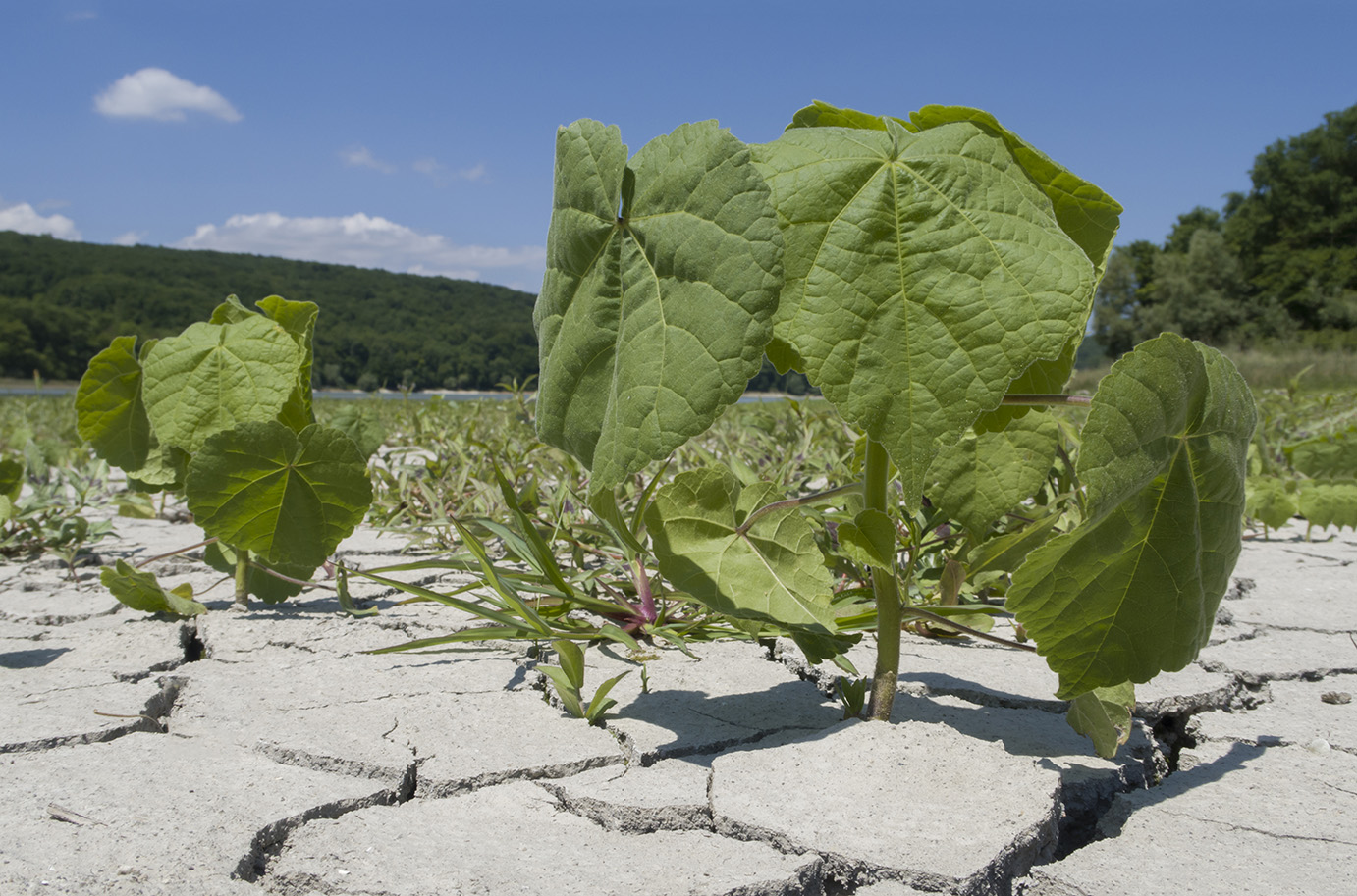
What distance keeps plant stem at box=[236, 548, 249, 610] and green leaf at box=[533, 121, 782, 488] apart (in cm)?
136

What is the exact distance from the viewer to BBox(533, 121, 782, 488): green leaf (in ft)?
2.47

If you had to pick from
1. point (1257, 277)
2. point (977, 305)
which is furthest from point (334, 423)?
point (1257, 277)

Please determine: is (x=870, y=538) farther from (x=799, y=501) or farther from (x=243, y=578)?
(x=243, y=578)

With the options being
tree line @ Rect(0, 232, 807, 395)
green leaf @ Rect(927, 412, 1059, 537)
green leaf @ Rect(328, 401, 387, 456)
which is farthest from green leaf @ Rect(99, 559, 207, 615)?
tree line @ Rect(0, 232, 807, 395)

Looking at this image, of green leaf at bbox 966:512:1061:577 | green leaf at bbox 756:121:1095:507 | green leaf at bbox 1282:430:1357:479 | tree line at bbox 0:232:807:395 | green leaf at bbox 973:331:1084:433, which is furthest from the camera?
tree line at bbox 0:232:807:395

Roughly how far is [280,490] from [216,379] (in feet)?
0.93

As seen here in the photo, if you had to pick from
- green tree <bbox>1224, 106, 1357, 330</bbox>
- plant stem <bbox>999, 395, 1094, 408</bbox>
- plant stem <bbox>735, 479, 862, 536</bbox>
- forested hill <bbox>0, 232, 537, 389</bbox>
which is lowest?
plant stem <bbox>735, 479, 862, 536</bbox>

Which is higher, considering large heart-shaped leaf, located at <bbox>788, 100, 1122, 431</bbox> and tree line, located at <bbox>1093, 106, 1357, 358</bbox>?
tree line, located at <bbox>1093, 106, 1357, 358</bbox>

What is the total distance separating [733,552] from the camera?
3.56 feet

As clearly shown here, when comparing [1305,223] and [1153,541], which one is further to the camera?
[1305,223]

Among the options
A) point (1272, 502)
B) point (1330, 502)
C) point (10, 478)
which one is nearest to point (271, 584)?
point (10, 478)

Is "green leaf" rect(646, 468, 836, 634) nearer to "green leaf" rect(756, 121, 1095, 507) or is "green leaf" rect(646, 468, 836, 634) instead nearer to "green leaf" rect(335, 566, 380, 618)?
"green leaf" rect(756, 121, 1095, 507)

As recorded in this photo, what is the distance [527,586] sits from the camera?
166 centimetres

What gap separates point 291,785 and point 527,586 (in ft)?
2.11
